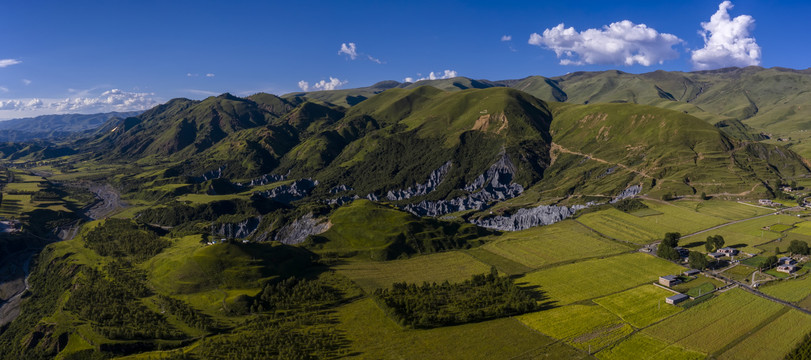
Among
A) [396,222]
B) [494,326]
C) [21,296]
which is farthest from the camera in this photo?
[396,222]

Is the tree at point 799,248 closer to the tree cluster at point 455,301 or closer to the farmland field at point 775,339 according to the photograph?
the farmland field at point 775,339

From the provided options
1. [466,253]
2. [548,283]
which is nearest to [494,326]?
[548,283]

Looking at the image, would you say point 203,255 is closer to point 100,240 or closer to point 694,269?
point 100,240

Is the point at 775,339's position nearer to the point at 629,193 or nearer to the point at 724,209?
the point at 724,209

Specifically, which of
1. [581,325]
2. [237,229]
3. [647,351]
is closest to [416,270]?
[581,325]

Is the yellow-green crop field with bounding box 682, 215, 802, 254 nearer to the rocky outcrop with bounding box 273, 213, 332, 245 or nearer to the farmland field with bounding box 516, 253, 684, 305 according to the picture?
the farmland field with bounding box 516, 253, 684, 305

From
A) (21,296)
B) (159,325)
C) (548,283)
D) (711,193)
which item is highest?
(711,193)

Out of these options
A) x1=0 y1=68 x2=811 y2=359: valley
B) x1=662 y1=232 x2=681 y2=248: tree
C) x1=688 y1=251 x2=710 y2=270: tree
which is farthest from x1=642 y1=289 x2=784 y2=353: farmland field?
x1=662 y1=232 x2=681 y2=248: tree
